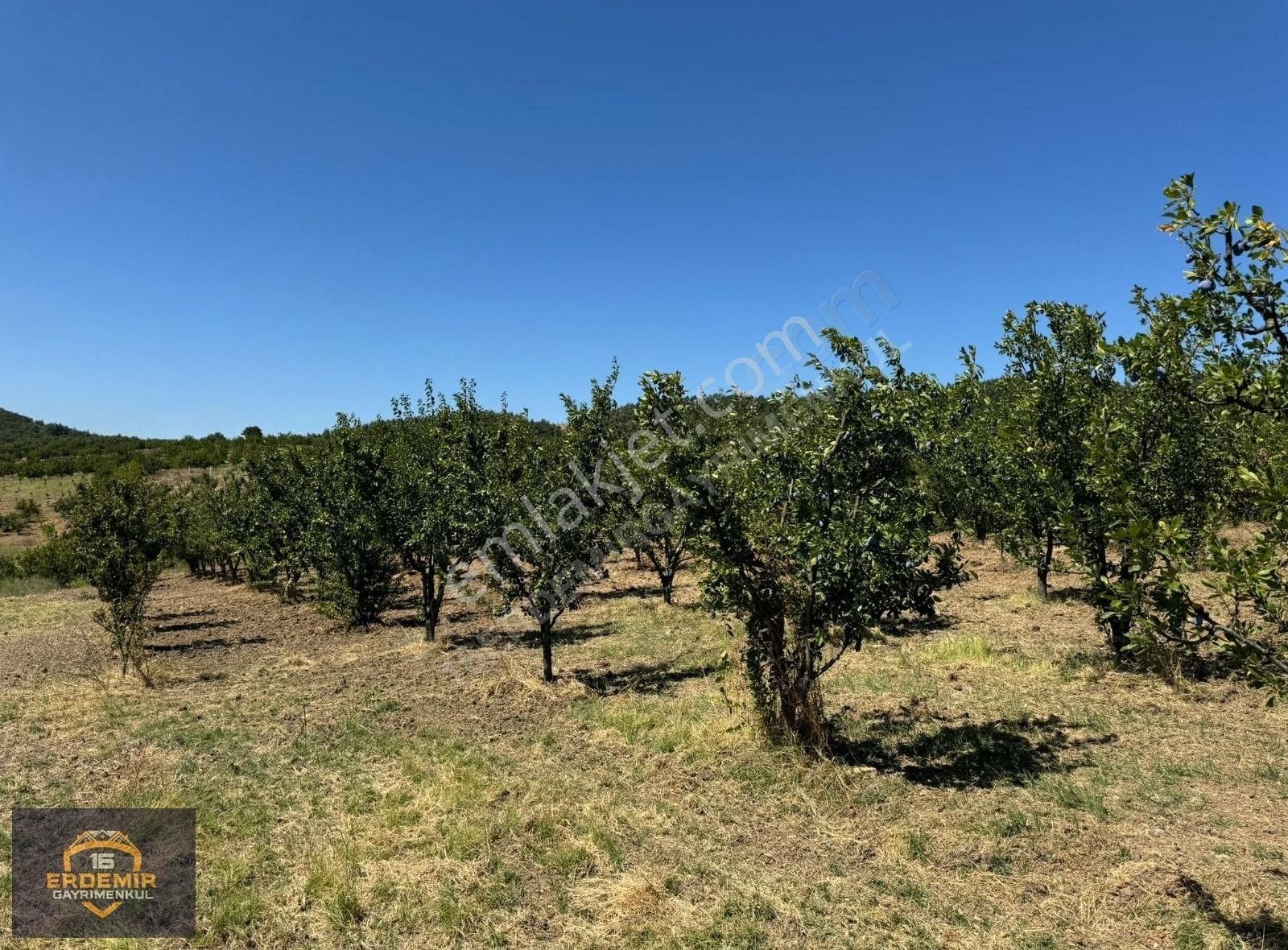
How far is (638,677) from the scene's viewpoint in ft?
Answer: 49.5

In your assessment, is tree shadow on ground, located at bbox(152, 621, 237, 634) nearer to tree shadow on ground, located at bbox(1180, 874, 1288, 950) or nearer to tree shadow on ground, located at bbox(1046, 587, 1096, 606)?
tree shadow on ground, located at bbox(1180, 874, 1288, 950)

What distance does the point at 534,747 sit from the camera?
11.2m

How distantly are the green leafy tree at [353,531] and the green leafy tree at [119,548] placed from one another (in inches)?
177

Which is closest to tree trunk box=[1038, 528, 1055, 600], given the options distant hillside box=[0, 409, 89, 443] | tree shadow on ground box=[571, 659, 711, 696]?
tree shadow on ground box=[571, 659, 711, 696]

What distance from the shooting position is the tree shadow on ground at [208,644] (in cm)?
2012

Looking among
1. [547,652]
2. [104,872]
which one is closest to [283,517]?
[547,652]

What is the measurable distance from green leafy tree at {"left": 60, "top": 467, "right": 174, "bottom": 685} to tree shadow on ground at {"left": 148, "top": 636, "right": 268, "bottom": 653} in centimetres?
220

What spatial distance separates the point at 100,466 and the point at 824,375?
85544 millimetres

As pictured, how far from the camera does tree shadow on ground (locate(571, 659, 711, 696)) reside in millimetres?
14188

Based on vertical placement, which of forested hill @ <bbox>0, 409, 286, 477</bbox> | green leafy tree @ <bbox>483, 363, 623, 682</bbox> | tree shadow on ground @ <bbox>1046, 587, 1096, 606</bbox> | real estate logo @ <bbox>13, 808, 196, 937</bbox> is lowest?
real estate logo @ <bbox>13, 808, 196, 937</bbox>

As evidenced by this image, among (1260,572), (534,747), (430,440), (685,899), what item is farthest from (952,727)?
(430,440)

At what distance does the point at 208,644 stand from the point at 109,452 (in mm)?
85457

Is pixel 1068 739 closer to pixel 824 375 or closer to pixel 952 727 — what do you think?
pixel 952 727

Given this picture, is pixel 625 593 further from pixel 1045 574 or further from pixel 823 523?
pixel 823 523
